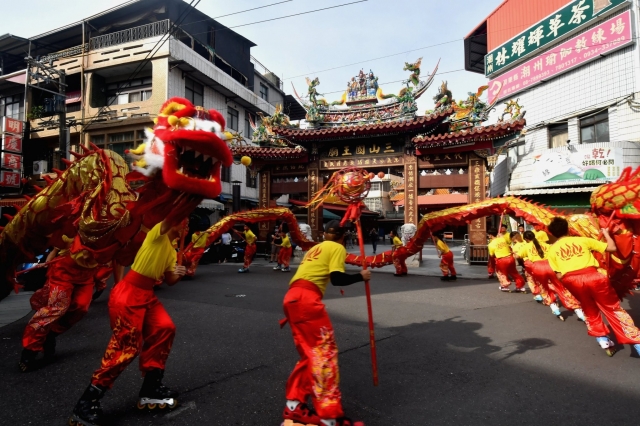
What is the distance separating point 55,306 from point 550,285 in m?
7.21

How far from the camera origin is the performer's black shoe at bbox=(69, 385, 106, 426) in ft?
8.35

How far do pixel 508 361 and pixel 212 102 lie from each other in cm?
1934

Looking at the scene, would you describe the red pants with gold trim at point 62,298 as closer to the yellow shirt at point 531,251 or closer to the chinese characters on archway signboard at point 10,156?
the yellow shirt at point 531,251

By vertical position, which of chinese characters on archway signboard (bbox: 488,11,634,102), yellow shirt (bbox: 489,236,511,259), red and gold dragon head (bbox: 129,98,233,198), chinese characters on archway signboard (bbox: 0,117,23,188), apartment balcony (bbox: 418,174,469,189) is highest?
chinese characters on archway signboard (bbox: 488,11,634,102)

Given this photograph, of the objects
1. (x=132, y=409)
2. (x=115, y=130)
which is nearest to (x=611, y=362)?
(x=132, y=409)

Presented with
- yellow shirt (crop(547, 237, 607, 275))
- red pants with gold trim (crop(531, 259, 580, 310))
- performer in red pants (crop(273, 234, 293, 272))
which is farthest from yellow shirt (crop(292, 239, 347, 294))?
performer in red pants (crop(273, 234, 293, 272))

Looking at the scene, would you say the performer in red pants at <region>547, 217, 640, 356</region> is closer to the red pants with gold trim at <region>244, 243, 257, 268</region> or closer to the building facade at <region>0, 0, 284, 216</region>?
the red pants with gold trim at <region>244, 243, 257, 268</region>

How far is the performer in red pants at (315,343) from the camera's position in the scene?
245 centimetres

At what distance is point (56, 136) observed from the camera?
19.0 m

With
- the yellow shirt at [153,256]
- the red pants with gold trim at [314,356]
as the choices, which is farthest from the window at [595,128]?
the yellow shirt at [153,256]

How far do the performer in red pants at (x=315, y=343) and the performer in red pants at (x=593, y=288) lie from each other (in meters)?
3.06

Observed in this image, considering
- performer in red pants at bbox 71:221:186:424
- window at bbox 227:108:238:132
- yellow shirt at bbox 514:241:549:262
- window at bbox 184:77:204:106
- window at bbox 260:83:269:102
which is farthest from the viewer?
window at bbox 260:83:269:102

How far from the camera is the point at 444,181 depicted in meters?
13.2

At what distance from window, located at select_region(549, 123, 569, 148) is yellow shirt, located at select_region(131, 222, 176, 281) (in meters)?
13.8
